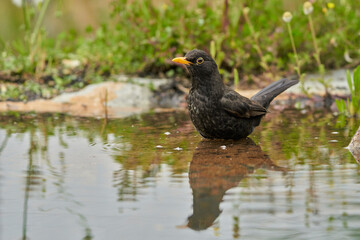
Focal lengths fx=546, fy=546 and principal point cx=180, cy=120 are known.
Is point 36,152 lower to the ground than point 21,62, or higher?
lower

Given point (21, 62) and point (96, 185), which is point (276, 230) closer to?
point (96, 185)

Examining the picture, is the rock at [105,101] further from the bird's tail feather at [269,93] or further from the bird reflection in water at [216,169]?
the bird reflection in water at [216,169]

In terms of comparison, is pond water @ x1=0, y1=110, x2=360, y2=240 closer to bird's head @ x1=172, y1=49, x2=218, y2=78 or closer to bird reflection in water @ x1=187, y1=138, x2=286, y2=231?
bird reflection in water @ x1=187, y1=138, x2=286, y2=231

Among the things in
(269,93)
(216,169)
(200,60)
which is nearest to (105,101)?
(269,93)

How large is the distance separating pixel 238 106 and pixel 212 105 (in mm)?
235

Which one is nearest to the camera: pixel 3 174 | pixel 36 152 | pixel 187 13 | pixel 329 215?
pixel 329 215

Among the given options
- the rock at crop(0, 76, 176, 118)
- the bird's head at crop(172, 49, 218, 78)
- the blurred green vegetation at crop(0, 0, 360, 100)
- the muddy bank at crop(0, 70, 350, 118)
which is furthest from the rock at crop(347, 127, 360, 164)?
the blurred green vegetation at crop(0, 0, 360, 100)

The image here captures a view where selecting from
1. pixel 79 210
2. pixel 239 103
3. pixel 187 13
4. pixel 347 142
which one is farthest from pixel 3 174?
pixel 187 13

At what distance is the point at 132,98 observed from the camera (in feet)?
23.9

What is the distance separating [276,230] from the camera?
88.8 inches

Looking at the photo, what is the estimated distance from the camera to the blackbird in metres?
4.50

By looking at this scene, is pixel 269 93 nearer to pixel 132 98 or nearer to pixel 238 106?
pixel 238 106

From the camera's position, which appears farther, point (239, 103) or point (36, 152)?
point (239, 103)

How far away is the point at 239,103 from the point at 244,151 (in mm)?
591
